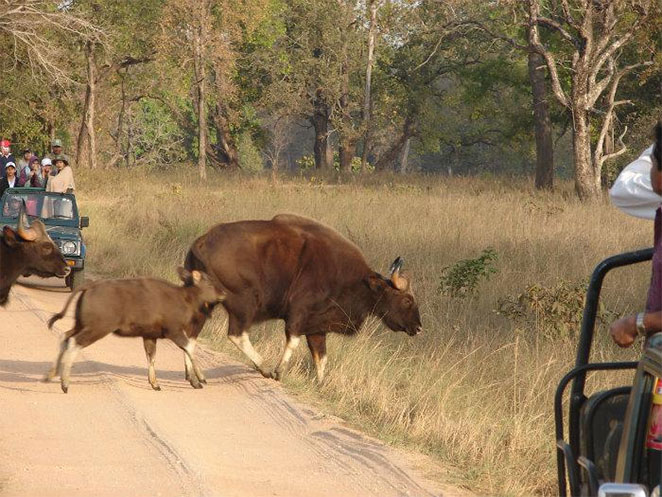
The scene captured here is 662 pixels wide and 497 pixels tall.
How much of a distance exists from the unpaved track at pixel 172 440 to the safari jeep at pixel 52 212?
20.6ft

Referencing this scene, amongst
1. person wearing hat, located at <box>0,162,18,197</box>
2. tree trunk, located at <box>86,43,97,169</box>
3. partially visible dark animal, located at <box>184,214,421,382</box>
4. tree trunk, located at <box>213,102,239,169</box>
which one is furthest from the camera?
tree trunk, located at <box>213,102,239,169</box>

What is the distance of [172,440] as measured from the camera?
754 cm

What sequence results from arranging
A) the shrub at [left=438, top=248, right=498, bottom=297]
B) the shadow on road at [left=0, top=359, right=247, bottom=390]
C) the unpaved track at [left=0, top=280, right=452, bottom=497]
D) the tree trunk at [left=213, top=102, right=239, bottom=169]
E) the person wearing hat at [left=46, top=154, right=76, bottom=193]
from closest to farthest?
the unpaved track at [left=0, top=280, right=452, bottom=497], the shadow on road at [left=0, top=359, right=247, bottom=390], the shrub at [left=438, top=248, right=498, bottom=297], the person wearing hat at [left=46, top=154, right=76, bottom=193], the tree trunk at [left=213, top=102, right=239, bottom=169]

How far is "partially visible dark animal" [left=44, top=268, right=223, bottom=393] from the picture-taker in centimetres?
902

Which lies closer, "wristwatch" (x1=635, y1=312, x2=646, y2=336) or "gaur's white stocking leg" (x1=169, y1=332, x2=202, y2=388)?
"wristwatch" (x1=635, y1=312, x2=646, y2=336)

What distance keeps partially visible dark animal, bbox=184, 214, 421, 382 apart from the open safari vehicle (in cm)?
596

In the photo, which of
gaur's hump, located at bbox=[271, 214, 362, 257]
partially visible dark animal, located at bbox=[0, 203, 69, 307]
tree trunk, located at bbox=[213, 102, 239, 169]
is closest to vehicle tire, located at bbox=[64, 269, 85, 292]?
partially visible dark animal, located at bbox=[0, 203, 69, 307]

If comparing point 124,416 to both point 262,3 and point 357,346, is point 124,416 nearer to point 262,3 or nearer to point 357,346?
point 357,346

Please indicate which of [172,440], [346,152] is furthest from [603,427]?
[346,152]

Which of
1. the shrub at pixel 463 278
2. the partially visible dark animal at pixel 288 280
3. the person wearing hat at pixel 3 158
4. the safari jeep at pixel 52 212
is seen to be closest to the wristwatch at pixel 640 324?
the partially visible dark animal at pixel 288 280

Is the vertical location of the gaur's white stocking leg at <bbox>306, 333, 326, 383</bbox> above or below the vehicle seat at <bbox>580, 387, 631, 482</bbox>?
below

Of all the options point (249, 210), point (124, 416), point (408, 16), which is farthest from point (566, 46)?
point (124, 416)

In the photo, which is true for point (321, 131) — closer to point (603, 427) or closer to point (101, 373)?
point (101, 373)

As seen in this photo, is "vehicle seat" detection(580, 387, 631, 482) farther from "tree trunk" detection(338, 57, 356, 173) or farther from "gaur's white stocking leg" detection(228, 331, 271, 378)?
"tree trunk" detection(338, 57, 356, 173)
